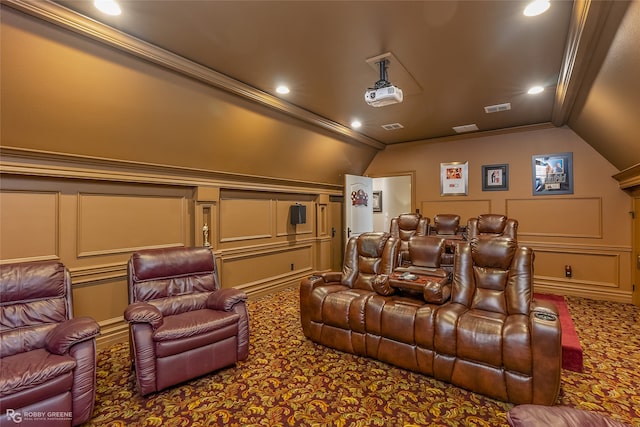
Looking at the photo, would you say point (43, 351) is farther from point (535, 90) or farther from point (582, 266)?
point (582, 266)

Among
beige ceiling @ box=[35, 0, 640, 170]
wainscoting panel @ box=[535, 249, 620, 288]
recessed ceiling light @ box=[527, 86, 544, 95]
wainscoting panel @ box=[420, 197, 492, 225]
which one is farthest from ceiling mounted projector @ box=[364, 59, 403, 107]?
wainscoting panel @ box=[535, 249, 620, 288]

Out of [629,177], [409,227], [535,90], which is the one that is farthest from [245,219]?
[629,177]

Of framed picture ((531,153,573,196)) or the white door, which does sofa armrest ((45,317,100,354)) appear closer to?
the white door

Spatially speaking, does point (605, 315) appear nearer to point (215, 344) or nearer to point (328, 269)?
point (328, 269)

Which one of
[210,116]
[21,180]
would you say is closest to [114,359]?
[21,180]

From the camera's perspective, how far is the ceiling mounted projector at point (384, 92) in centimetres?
288

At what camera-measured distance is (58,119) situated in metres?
2.68

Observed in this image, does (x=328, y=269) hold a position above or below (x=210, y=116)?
below

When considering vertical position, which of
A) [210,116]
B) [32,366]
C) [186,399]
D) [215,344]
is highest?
[210,116]

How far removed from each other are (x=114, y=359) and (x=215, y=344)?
122 centimetres

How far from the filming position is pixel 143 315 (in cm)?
239

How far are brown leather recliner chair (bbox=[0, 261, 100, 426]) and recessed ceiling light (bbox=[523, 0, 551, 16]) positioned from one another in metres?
3.89

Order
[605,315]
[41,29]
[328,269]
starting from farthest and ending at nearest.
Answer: [328,269], [605,315], [41,29]

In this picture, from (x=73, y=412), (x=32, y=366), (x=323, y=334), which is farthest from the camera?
(x=323, y=334)
